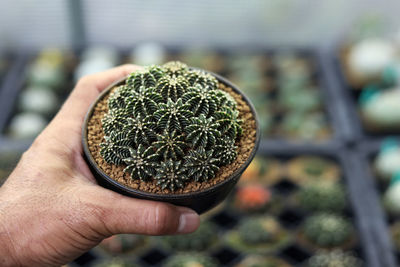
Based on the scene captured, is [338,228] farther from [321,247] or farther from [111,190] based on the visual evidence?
[111,190]

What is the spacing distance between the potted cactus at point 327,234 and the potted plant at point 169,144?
53.8 inches

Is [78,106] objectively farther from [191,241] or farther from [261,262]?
[261,262]

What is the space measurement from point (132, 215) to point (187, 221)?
184 mm

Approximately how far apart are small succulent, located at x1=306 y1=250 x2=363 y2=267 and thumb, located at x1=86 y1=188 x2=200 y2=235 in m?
1.48

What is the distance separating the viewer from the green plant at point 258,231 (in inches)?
106

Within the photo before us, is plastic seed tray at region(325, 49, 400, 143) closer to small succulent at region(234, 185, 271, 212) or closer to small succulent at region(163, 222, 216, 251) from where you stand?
small succulent at region(234, 185, 271, 212)

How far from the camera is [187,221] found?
1.44 metres

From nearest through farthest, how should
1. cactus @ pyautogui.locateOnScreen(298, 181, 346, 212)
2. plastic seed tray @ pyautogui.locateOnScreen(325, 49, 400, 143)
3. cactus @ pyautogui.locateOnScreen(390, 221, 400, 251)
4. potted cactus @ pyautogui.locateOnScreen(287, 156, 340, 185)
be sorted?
cactus @ pyautogui.locateOnScreen(390, 221, 400, 251)
cactus @ pyautogui.locateOnScreen(298, 181, 346, 212)
potted cactus @ pyautogui.locateOnScreen(287, 156, 340, 185)
plastic seed tray @ pyautogui.locateOnScreen(325, 49, 400, 143)

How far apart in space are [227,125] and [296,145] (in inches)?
70.1

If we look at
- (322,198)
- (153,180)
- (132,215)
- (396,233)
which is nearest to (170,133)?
(153,180)

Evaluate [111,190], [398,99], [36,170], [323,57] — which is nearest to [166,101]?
[111,190]

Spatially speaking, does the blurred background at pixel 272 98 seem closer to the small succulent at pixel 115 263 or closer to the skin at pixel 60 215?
the small succulent at pixel 115 263

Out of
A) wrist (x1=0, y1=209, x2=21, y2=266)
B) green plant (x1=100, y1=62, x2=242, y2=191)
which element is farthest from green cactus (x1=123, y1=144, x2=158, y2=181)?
wrist (x1=0, y1=209, x2=21, y2=266)

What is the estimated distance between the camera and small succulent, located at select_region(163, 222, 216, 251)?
8.77 feet
